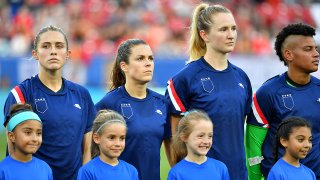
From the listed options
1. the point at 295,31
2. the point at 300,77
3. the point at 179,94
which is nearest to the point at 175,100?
the point at 179,94

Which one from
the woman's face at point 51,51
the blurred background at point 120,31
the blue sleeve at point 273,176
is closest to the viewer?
the blue sleeve at point 273,176

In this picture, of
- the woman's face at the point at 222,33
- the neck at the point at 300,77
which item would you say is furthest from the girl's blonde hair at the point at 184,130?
the neck at the point at 300,77

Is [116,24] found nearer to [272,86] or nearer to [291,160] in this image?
[272,86]

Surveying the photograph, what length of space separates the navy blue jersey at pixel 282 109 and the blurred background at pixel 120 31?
998cm

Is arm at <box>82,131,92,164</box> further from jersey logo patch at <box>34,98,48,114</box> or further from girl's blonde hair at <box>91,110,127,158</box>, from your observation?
jersey logo patch at <box>34,98,48,114</box>

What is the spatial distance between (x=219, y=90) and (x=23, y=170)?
6.34ft

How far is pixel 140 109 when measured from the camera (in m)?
8.18

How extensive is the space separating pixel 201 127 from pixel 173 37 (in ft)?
44.0

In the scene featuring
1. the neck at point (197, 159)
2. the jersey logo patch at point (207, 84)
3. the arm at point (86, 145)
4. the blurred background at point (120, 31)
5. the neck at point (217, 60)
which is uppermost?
the blurred background at point (120, 31)

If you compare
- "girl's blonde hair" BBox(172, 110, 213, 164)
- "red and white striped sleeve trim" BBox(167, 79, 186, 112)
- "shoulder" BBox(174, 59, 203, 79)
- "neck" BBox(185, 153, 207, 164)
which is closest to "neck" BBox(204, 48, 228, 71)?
"shoulder" BBox(174, 59, 203, 79)

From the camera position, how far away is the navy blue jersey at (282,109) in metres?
8.28

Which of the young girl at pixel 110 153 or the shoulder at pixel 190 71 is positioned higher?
the shoulder at pixel 190 71

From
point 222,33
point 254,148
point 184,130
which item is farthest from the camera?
point 254,148

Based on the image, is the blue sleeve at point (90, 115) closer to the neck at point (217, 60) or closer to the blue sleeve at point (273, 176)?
the neck at point (217, 60)
